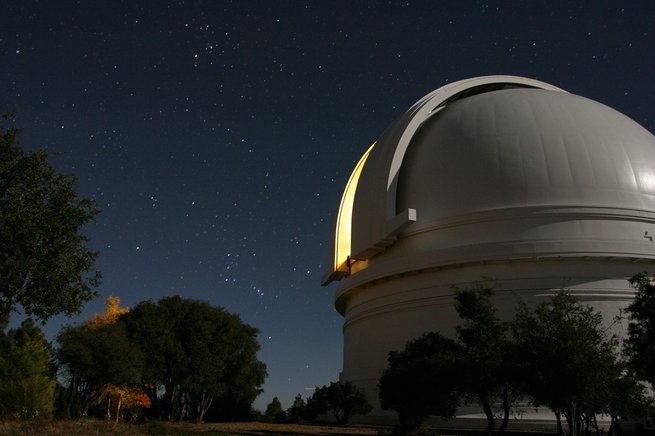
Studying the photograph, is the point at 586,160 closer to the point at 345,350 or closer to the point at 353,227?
the point at 353,227

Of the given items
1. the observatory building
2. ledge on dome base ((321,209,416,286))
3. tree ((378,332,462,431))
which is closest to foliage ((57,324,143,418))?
the observatory building

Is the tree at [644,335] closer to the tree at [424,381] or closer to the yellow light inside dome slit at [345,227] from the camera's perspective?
the tree at [424,381]

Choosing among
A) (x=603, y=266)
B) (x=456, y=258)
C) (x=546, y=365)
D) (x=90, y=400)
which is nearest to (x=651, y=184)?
(x=603, y=266)

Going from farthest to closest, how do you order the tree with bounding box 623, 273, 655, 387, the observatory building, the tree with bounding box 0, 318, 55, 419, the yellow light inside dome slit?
the yellow light inside dome slit < the observatory building < the tree with bounding box 0, 318, 55, 419 < the tree with bounding box 623, 273, 655, 387

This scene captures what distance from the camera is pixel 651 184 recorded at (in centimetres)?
2486

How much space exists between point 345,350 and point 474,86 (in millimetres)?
16705

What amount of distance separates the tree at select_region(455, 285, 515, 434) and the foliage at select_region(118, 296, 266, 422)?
15140mm

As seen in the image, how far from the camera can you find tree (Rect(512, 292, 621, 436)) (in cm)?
1272

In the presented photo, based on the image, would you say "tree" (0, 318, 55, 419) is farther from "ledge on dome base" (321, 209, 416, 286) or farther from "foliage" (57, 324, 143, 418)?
"ledge on dome base" (321, 209, 416, 286)

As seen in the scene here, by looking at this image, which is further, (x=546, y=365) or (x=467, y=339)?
(x=467, y=339)

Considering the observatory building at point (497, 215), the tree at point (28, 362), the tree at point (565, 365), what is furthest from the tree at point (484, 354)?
the tree at point (28, 362)

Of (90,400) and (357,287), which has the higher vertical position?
(357,287)

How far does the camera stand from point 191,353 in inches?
1065

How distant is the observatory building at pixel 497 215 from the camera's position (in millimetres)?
22766
